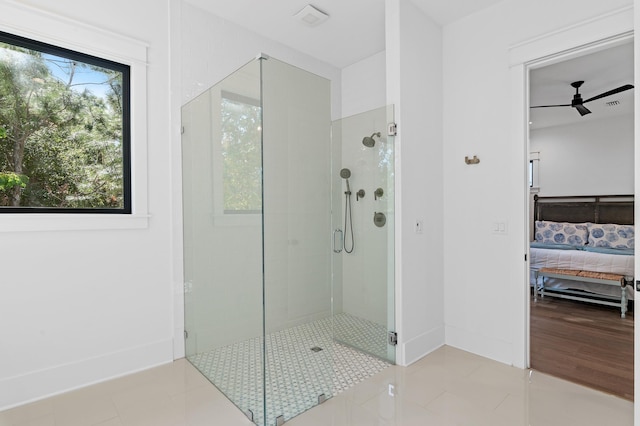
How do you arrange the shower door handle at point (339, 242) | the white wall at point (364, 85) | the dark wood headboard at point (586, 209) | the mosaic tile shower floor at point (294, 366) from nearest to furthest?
the mosaic tile shower floor at point (294, 366), the shower door handle at point (339, 242), the white wall at point (364, 85), the dark wood headboard at point (586, 209)

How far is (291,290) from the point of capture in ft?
7.07

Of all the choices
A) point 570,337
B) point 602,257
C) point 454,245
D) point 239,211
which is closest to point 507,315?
point 454,245

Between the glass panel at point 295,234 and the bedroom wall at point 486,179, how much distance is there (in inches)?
46.9

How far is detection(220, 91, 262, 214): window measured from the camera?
1944 mm

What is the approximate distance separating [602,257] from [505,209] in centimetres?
265

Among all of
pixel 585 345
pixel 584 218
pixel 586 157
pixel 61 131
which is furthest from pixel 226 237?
pixel 586 157

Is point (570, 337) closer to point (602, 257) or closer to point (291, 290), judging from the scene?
point (602, 257)

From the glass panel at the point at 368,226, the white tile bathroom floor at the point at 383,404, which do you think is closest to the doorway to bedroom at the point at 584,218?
the white tile bathroom floor at the point at 383,404

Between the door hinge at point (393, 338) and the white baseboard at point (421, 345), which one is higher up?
the door hinge at point (393, 338)

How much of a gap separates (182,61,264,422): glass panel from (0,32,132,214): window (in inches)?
18.3

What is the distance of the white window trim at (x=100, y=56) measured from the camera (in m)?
2.07

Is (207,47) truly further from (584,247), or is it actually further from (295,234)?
(584,247)

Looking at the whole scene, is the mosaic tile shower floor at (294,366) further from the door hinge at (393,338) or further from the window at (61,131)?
the window at (61,131)

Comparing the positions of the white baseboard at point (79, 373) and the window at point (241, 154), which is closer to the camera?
the window at point (241, 154)
